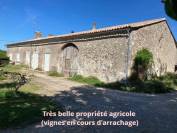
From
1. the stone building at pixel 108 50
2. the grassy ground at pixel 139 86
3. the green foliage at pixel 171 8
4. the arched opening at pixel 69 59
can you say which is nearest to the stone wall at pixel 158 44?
the stone building at pixel 108 50

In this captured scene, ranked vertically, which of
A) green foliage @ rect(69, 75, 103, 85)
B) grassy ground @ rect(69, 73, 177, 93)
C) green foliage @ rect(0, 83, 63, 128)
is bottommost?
green foliage @ rect(0, 83, 63, 128)

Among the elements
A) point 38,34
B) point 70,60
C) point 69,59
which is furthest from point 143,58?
point 38,34

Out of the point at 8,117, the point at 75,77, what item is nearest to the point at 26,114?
the point at 8,117

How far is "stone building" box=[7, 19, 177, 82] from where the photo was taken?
15438 mm

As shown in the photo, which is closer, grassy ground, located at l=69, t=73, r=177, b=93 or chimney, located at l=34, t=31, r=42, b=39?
grassy ground, located at l=69, t=73, r=177, b=93

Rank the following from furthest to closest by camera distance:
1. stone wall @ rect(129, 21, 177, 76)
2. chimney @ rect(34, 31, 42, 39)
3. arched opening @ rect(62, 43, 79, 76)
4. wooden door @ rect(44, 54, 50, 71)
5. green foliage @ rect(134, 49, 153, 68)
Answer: chimney @ rect(34, 31, 42, 39)
wooden door @ rect(44, 54, 50, 71)
arched opening @ rect(62, 43, 79, 76)
stone wall @ rect(129, 21, 177, 76)
green foliage @ rect(134, 49, 153, 68)

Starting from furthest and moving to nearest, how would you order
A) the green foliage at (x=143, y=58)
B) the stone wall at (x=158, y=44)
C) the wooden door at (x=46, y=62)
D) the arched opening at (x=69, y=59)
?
the wooden door at (x=46, y=62) < the arched opening at (x=69, y=59) < the stone wall at (x=158, y=44) < the green foliage at (x=143, y=58)

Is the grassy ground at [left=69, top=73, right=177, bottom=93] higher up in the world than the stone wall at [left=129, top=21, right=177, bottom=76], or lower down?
lower down

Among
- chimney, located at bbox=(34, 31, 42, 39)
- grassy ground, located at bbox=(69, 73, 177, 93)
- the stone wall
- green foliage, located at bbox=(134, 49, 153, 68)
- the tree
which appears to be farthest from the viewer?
chimney, located at bbox=(34, 31, 42, 39)

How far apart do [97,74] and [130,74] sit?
2.59 m

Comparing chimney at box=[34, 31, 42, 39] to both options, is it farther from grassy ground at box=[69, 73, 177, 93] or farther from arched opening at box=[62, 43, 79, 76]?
grassy ground at box=[69, 73, 177, 93]

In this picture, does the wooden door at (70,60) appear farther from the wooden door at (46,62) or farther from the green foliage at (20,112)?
the green foliage at (20,112)

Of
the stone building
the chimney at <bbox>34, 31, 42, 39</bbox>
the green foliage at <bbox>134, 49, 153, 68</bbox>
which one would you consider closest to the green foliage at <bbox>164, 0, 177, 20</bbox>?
the stone building

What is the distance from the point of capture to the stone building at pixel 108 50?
50.6ft
